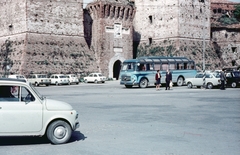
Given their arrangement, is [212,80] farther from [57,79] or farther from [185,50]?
[185,50]

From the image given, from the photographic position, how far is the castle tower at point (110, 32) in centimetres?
4425

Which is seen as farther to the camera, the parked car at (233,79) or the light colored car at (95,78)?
the light colored car at (95,78)

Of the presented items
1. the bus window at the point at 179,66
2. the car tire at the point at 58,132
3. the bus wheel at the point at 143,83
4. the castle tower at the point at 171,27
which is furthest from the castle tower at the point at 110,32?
the car tire at the point at 58,132

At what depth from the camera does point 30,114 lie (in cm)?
759

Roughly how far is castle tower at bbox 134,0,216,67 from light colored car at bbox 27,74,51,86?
17.5m

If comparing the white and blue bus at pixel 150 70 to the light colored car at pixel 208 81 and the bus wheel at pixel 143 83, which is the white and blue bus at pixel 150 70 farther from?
the light colored car at pixel 208 81

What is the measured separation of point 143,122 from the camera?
35.2ft

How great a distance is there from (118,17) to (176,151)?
40153 millimetres

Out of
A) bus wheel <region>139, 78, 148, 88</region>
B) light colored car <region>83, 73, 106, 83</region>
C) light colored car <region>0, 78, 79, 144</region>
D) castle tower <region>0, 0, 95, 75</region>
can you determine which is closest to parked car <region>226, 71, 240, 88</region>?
bus wheel <region>139, 78, 148, 88</region>

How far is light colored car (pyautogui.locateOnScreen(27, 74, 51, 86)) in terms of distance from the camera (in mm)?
35250

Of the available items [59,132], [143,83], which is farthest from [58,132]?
[143,83]

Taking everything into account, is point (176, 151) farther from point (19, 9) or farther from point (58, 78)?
point (19, 9)

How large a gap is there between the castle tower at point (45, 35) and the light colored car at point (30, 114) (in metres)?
29.1

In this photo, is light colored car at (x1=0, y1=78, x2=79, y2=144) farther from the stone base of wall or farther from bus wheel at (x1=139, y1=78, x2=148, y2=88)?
the stone base of wall
